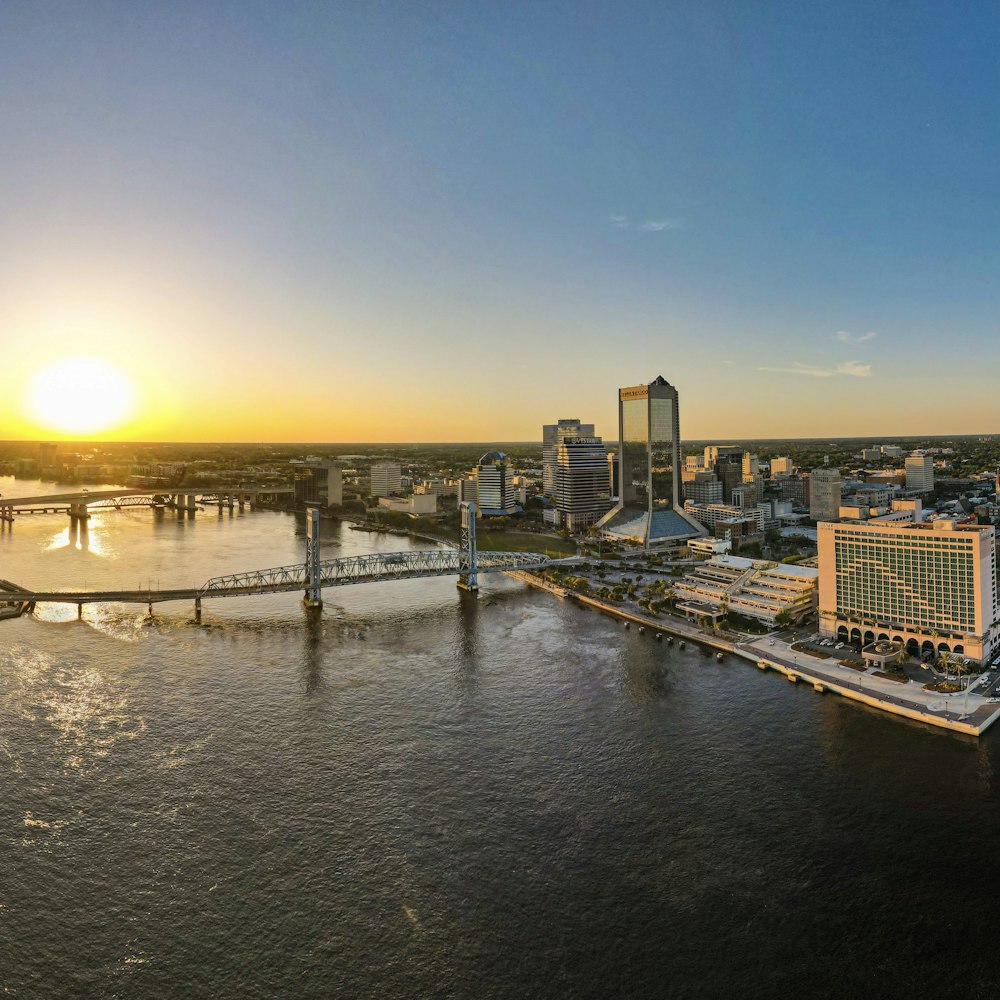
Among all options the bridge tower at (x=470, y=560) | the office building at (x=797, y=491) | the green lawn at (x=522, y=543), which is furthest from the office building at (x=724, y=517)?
the bridge tower at (x=470, y=560)

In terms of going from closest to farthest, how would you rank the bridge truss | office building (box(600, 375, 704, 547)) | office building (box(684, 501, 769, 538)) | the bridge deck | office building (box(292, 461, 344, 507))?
the bridge deck
the bridge truss
office building (box(684, 501, 769, 538))
office building (box(600, 375, 704, 547))
office building (box(292, 461, 344, 507))

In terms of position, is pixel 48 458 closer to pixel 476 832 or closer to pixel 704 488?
pixel 704 488

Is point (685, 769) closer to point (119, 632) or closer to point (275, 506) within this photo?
Answer: point (119, 632)

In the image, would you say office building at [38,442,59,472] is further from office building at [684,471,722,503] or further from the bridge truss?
office building at [684,471,722,503]

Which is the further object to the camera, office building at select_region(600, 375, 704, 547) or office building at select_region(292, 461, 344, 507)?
office building at select_region(292, 461, 344, 507)

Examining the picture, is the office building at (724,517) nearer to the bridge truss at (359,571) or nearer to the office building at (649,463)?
the office building at (649,463)

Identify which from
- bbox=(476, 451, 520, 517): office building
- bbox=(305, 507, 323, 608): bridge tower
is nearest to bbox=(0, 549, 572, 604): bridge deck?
bbox=(305, 507, 323, 608): bridge tower
